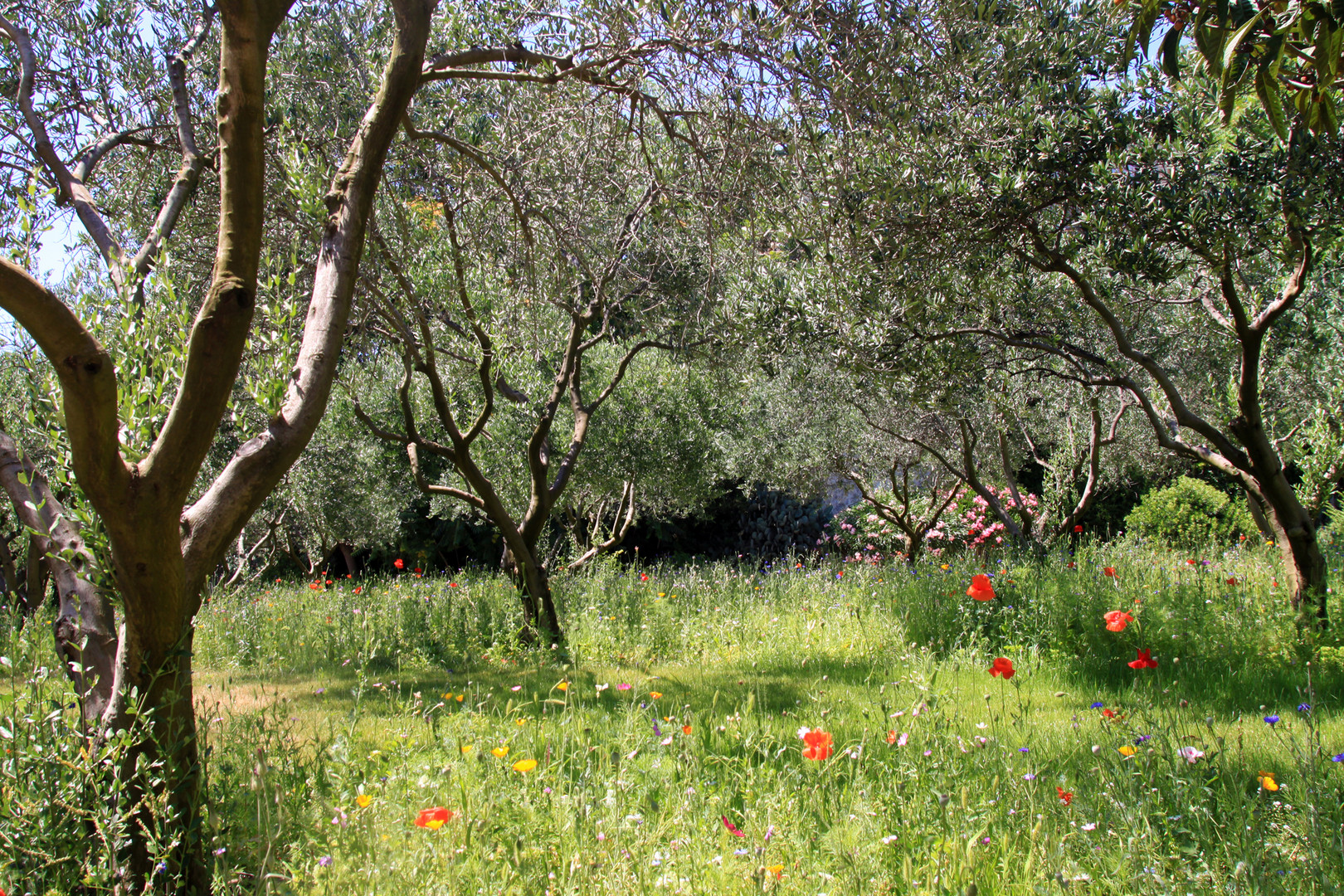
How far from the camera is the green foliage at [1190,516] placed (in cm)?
1212

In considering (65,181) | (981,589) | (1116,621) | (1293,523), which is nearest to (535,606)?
(981,589)

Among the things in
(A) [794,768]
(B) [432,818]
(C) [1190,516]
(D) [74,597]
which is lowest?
(A) [794,768]

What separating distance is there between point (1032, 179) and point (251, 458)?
16.3 ft

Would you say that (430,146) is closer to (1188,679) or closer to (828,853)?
(828,853)

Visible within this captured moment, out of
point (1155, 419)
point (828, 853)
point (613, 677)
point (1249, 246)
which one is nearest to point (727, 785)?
point (828, 853)

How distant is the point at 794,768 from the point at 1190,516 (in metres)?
12.2

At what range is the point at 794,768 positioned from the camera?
133 inches

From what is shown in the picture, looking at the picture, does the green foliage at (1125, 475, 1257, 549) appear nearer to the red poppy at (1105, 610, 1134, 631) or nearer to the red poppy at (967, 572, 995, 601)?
the red poppy at (1105, 610, 1134, 631)

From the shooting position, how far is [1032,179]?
17.4ft

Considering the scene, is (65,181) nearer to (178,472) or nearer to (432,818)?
(178,472)

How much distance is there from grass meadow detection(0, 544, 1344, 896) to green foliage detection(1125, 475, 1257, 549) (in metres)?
6.35

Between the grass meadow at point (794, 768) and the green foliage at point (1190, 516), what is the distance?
6.35 metres

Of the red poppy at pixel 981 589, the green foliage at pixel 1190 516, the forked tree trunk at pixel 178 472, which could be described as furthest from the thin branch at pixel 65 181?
the green foliage at pixel 1190 516

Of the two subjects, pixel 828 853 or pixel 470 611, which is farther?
pixel 470 611
